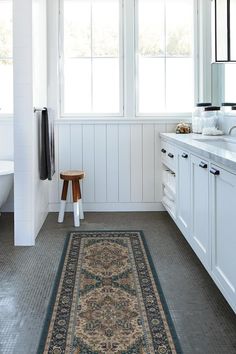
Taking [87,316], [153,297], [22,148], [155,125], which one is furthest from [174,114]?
[87,316]

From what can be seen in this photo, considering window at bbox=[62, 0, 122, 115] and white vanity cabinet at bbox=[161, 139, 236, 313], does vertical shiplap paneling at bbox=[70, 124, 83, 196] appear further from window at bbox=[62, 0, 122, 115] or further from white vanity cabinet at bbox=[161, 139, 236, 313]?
white vanity cabinet at bbox=[161, 139, 236, 313]

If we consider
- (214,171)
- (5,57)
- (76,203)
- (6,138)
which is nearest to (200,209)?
(214,171)

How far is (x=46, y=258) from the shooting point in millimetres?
3074

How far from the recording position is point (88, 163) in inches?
178

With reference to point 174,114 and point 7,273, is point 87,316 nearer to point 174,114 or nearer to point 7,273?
point 7,273

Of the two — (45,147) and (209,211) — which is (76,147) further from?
(209,211)

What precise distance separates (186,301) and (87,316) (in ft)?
1.88

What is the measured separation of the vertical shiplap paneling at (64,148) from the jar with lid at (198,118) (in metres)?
1.32

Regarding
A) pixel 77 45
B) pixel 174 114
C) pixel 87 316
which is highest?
pixel 77 45

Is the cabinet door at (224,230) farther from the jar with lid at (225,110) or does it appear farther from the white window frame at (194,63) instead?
the white window frame at (194,63)

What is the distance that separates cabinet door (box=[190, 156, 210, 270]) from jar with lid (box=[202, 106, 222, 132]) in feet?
3.86

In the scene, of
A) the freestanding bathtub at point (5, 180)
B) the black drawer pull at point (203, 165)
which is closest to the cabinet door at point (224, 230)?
the black drawer pull at point (203, 165)

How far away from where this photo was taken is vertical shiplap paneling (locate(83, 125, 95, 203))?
14.7 ft

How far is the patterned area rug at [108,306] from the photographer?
1.89 meters
